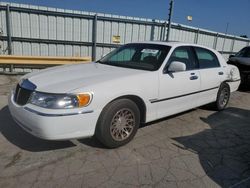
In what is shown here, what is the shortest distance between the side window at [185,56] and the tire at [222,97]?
4.06ft

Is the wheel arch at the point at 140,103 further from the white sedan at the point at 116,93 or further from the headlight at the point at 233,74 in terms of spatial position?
the headlight at the point at 233,74

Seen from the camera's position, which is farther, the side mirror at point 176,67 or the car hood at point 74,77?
the side mirror at point 176,67

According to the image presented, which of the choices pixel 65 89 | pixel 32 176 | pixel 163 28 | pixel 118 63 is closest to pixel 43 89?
pixel 65 89

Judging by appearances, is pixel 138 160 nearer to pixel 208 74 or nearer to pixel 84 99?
pixel 84 99

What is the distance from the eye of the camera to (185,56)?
14.7ft

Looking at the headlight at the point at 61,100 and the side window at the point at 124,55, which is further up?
the side window at the point at 124,55

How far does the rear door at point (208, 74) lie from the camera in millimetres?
4629

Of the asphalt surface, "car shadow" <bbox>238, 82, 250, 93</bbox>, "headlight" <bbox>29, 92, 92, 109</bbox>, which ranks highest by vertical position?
"headlight" <bbox>29, 92, 92, 109</bbox>

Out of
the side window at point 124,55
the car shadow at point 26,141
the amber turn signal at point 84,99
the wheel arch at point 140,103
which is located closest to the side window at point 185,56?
the side window at point 124,55

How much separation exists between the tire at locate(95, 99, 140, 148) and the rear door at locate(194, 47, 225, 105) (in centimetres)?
178

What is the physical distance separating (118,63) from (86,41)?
552 centimetres

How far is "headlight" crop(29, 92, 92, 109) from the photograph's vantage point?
278 centimetres

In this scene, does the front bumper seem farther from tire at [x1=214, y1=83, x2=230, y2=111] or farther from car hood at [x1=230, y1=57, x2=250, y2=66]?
car hood at [x1=230, y1=57, x2=250, y2=66]

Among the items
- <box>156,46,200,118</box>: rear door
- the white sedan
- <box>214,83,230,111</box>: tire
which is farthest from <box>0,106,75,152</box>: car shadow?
<box>214,83,230,111</box>: tire
